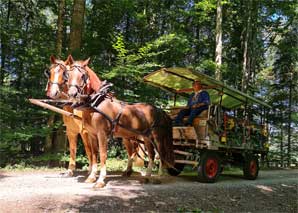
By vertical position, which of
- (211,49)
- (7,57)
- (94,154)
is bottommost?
(94,154)

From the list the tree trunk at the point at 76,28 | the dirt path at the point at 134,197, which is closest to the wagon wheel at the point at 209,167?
the dirt path at the point at 134,197

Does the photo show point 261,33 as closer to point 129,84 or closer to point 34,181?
point 129,84

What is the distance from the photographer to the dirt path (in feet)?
17.8

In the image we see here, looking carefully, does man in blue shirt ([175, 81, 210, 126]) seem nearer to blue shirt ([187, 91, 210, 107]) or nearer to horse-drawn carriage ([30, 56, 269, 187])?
blue shirt ([187, 91, 210, 107])

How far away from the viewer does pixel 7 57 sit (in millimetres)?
16422

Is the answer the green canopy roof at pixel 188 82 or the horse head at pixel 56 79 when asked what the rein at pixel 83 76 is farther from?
the green canopy roof at pixel 188 82

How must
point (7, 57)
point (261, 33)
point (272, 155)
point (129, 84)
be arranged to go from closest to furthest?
point (129, 84) < point (7, 57) < point (272, 155) < point (261, 33)

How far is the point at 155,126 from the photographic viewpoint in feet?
27.7

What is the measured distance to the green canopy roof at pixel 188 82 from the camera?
9.22 meters

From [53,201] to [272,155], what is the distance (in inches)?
659

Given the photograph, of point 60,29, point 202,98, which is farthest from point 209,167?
point 60,29

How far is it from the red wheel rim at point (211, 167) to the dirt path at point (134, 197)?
708 mm

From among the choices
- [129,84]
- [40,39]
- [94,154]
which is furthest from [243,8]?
[94,154]

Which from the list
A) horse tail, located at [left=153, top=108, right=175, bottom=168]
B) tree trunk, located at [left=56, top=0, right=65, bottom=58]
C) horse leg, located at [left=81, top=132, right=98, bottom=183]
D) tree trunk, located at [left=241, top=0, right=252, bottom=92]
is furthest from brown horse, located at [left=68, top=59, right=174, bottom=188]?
tree trunk, located at [left=241, top=0, right=252, bottom=92]
